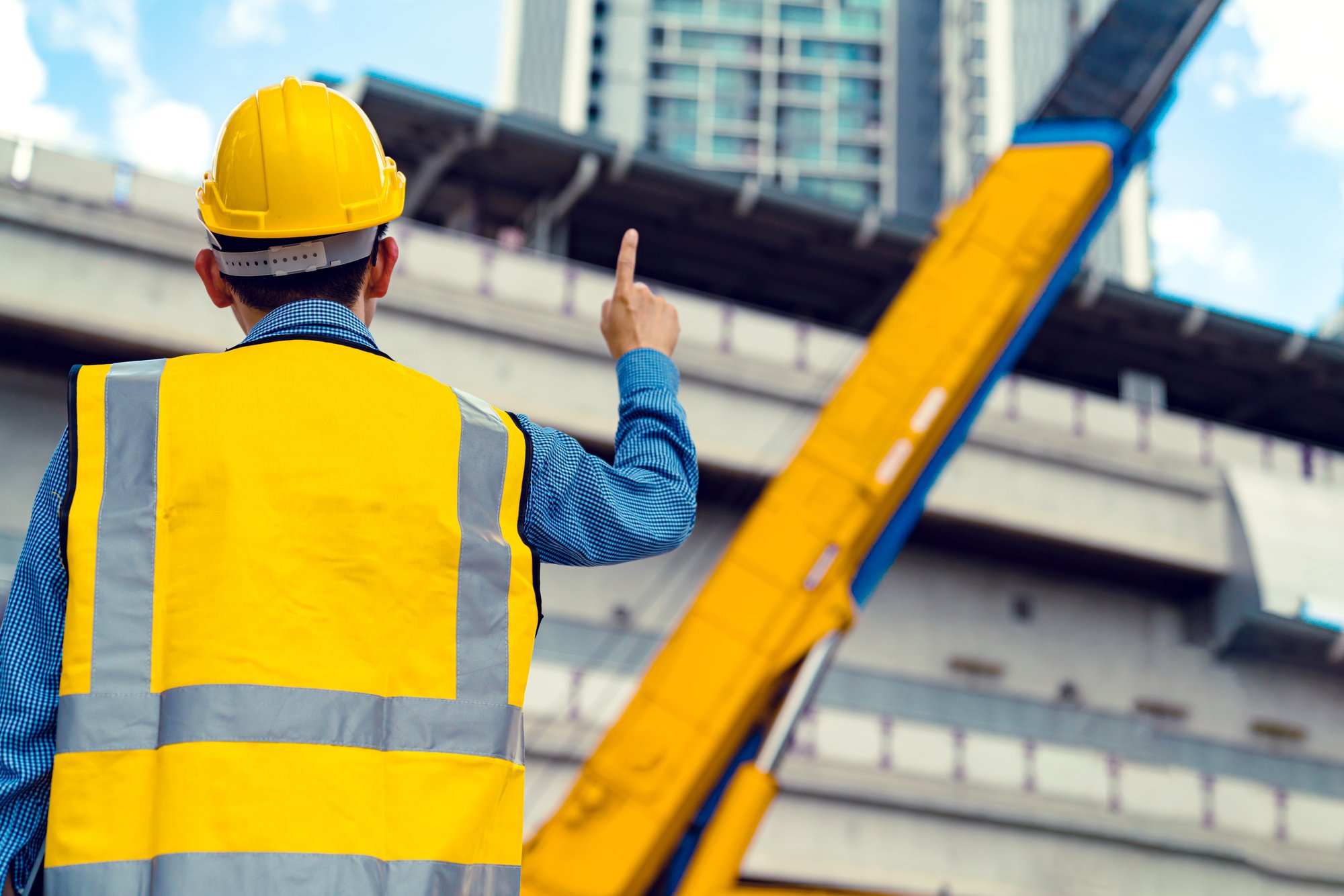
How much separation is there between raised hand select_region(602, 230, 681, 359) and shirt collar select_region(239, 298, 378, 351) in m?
0.49

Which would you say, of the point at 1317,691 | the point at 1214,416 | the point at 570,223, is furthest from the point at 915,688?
the point at 1214,416

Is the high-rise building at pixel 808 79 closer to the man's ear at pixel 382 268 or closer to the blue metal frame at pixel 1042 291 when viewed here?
the blue metal frame at pixel 1042 291

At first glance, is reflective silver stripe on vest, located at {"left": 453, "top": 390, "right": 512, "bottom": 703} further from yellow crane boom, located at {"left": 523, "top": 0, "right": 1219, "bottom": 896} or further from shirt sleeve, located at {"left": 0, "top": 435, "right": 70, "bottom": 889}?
yellow crane boom, located at {"left": 523, "top": 0, "right": 1219, "bottom": 896}

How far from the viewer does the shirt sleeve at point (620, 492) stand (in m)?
1.87

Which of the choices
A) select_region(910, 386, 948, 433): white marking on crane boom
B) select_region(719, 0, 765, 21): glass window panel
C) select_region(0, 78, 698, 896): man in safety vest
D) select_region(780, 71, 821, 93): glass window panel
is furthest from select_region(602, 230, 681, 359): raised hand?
select_region(719, 0, 765, 21): glass window panel

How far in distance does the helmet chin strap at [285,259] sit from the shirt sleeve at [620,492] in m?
0.42

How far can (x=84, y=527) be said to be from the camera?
1.62 meters

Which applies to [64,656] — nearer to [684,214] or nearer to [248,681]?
[248,681]

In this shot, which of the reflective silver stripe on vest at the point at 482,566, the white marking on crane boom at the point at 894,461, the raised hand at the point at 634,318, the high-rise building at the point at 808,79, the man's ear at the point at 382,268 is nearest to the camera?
the reflective silver stripe on vest at the point at 482,566

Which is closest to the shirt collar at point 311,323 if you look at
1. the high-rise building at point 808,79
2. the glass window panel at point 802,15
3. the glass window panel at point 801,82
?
the high-rise building at point 808,79

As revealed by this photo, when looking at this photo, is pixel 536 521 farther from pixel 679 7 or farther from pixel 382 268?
pixel 679 7

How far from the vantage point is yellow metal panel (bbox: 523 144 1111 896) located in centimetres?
850

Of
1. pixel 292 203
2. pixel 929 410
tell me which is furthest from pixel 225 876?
pixel 929 410

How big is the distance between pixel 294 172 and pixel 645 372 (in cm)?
66
